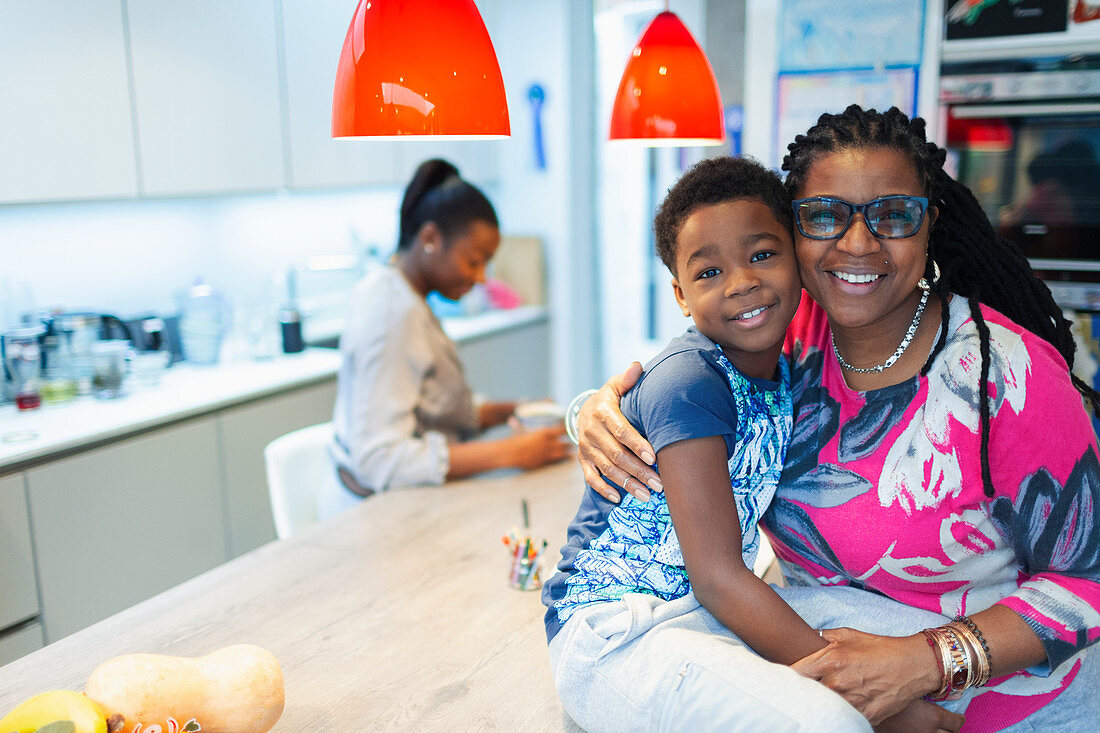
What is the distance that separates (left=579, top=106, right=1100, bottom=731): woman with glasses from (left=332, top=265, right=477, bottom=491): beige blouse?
774 millimetres

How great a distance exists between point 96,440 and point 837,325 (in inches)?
78.8

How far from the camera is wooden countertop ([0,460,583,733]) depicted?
44.8 inches

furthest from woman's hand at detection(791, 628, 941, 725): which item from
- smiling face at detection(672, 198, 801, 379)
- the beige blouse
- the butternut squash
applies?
the beige blouse

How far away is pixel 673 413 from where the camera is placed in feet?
3.71

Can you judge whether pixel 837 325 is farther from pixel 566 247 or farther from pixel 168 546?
pixel 566 247

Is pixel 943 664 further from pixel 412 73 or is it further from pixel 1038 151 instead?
pixel 1038 151

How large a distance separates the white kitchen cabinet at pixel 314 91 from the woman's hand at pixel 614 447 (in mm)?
2188

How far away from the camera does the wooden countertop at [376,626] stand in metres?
1.14

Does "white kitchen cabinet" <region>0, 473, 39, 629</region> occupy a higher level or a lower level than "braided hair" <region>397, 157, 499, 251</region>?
lower

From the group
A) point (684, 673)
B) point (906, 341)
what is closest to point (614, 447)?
point (684, 673)

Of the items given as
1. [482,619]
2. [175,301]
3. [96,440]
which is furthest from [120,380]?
[482,619]

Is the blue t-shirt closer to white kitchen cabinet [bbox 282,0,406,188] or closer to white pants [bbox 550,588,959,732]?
white pants [bbox 550,588,959,732]

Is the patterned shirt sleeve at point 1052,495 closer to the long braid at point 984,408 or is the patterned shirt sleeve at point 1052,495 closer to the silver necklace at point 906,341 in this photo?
the long braid at point 984,408

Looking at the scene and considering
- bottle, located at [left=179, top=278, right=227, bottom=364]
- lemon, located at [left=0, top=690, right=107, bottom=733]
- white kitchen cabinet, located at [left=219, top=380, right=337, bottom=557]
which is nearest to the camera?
lemon, located at [left=0, top=690, right=107, bottom=733]
